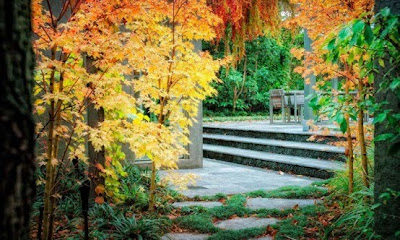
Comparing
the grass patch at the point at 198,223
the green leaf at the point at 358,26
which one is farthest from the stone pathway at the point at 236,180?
the green leaf at the point at 358,26

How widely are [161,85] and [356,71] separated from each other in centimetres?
199

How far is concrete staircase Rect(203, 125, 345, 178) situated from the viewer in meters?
6.59

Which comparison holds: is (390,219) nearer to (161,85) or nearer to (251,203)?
(251,203)

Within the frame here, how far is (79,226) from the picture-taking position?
12.5 feet

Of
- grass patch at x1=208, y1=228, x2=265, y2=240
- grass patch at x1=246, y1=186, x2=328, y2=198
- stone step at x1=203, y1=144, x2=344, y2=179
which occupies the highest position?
stone step at x1=203, y1=144, x2=344, y2=179

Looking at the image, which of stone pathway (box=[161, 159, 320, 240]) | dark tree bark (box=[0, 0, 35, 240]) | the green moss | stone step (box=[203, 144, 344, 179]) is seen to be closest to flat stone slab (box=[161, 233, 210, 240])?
stone pathway (box=[161, 159, 320, 240])

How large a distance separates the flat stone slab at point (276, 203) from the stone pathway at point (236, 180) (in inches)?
23.6

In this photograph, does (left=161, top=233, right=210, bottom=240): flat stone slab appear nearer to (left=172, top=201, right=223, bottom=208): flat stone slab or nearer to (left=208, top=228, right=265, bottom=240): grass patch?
(left=208, top=228, right=265, bottom=240): grass patch

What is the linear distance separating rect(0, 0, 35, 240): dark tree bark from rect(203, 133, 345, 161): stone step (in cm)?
547

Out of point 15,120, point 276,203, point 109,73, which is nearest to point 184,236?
point 276,203

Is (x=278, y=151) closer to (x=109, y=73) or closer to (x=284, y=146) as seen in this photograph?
(x=284, y=146)

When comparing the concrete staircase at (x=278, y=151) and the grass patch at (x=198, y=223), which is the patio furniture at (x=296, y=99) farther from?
the grass patch at (x=198, y=223)

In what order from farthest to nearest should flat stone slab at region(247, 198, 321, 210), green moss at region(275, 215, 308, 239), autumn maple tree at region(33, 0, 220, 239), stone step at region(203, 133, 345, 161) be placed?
stone step at region(203, 133, 345, 161), flat stone slab at region(247, 198, 321, 210), green moss at region(275, 215, 308, 239), autumn maple tree at region(33, 0, 220, 239)

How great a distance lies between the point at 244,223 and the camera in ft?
12.7
